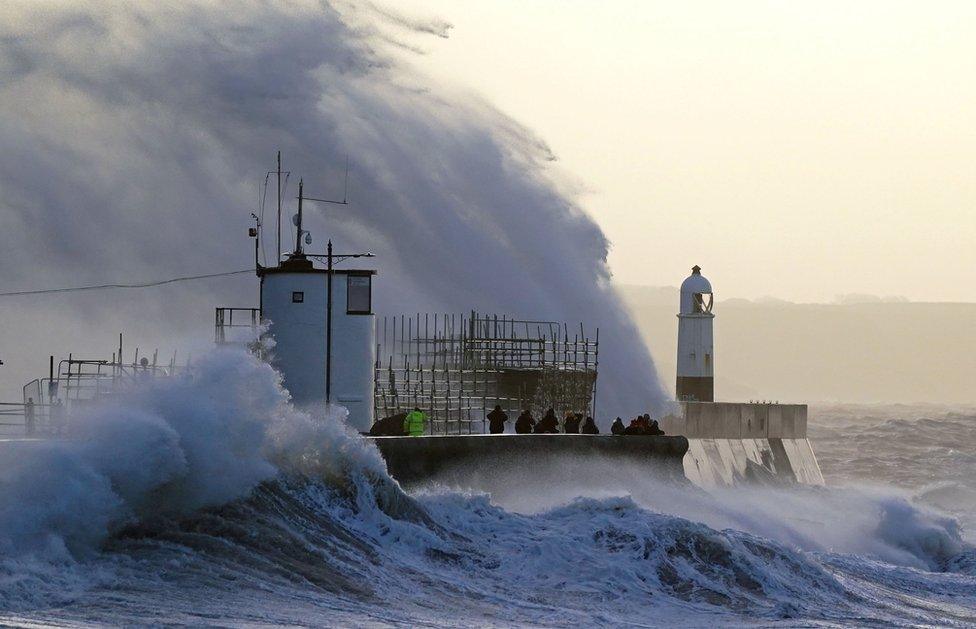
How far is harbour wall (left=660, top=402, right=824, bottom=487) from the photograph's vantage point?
29.0 meters

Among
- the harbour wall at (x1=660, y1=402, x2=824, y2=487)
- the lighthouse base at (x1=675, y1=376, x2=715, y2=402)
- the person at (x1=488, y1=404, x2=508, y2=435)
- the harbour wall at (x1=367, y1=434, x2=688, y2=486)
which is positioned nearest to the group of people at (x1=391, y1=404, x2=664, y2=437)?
the person at (x1=488, y1=404, x2=508, y2=435)

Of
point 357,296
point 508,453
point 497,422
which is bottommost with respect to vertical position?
point 508,453

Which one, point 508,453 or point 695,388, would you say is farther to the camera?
point 695,388

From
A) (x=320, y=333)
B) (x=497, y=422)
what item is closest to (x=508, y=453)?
(x=497, y=422)

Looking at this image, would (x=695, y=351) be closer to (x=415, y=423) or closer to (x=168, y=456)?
(x=415, y=423)

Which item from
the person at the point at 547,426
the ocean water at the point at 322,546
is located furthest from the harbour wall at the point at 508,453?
the person at the point at 547,426

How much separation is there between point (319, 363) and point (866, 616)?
9.35 metres

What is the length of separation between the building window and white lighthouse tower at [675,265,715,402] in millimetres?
12356

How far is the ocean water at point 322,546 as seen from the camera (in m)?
13.5

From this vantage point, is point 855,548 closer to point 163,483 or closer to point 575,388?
point 575,388

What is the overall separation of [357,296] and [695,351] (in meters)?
12.6

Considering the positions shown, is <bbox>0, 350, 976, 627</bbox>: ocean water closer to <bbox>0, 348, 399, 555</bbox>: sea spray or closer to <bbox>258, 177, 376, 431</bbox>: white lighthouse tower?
<bbox>0, 348, 399, 555</bbox>: sea spray

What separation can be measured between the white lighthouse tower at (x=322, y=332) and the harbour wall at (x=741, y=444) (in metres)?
6.78

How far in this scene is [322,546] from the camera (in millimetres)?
15664
